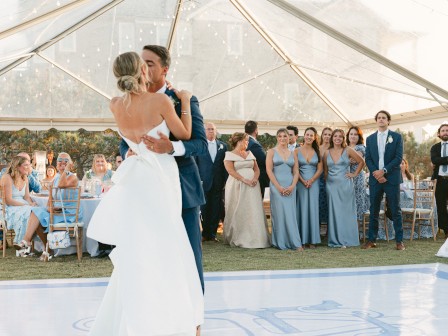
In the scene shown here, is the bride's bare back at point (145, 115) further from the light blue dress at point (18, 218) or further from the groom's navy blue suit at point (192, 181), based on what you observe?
the light blue dress at point (18, 218)

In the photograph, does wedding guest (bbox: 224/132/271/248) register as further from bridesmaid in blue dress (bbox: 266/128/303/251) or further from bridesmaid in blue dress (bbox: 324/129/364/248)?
bridesmaid in blue dress (bbox: 324/129/364/248)

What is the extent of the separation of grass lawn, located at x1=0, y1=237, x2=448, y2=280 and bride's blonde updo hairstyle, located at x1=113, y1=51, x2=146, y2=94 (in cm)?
352

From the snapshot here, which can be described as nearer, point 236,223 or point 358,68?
point 236,223

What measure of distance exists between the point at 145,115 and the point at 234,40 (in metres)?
9.76

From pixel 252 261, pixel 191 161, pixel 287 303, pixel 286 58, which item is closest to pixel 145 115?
pixel 191 161

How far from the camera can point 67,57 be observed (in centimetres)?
1209

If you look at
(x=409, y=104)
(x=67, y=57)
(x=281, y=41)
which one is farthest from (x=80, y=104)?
(x=409, y=104)

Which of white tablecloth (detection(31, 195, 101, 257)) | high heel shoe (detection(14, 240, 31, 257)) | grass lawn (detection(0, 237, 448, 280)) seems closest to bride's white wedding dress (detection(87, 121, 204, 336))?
grass lawn (detection(0, 237, 448, 280))

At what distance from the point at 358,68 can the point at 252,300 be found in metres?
7.87

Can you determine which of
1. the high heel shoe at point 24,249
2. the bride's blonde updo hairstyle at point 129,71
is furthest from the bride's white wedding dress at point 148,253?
the high heel shoe at point 24,249

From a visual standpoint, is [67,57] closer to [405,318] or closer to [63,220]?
[63,220]

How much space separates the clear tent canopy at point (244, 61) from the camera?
9.40m

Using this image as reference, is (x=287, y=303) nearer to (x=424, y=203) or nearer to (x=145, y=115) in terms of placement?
(x=145, y=115)

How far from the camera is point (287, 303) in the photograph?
4441 millimetres
